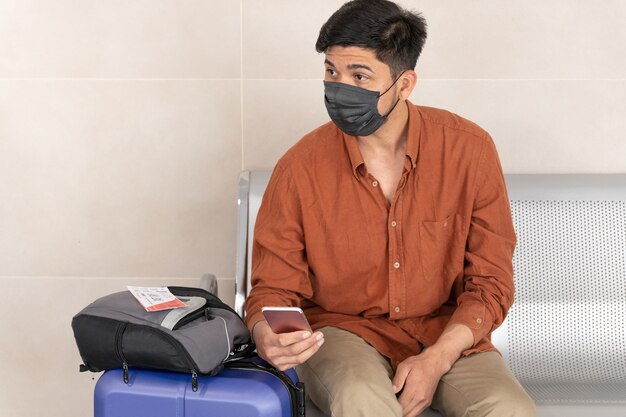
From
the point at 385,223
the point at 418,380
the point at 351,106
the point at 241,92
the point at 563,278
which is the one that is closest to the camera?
the point at 418,380

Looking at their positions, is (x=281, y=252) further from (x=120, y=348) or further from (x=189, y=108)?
(x=189, y=108)

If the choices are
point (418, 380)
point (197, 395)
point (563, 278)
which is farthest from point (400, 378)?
point (563, 278)

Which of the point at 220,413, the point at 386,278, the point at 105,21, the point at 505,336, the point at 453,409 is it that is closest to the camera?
the point at 220,413

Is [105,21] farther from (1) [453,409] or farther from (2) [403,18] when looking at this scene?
(1) [453,409]

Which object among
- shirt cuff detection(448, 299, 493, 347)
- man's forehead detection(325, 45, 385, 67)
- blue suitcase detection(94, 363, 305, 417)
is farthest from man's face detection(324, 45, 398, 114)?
blue suitcase detection(94, 363, 305, 417)

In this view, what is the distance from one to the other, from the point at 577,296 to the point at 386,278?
2.57ft

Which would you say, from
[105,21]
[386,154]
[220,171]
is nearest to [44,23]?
[105,21]

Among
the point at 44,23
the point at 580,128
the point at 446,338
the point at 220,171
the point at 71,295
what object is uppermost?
the point at 44,23

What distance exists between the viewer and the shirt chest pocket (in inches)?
93.7

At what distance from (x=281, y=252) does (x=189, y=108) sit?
3.04 feet

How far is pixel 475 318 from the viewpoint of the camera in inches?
90.5

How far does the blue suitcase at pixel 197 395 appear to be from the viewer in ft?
6.56

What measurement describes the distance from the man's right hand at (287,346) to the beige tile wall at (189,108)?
1057mm

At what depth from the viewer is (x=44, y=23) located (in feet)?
10.0
